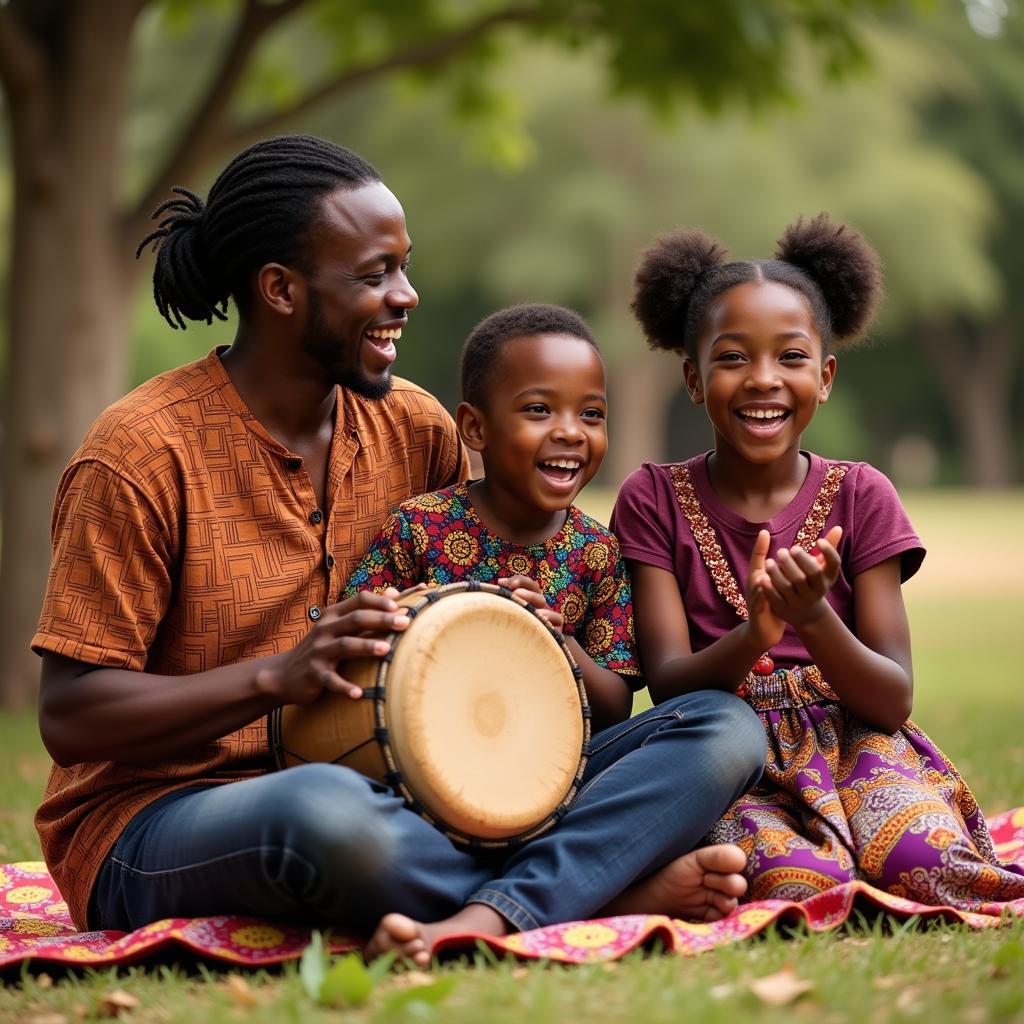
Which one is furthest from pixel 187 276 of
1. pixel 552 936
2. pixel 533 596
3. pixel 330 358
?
pixel 552 936

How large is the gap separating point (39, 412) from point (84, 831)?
200 inches

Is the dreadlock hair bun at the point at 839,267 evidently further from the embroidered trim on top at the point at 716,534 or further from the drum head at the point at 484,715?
the drum head at the point at 484,715

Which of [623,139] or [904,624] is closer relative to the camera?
[904,624]

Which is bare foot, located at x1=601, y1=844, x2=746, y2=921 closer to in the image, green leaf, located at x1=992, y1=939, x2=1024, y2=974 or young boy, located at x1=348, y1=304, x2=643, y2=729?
young boy, located at x1=348, y1=304, x2=643, y2=729

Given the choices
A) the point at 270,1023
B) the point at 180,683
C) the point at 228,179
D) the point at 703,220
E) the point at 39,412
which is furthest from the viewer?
the point at 703,220

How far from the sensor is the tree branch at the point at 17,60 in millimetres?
7965

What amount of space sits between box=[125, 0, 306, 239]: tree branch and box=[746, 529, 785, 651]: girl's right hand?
565 centimetres

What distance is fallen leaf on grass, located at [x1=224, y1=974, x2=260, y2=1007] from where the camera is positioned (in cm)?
285

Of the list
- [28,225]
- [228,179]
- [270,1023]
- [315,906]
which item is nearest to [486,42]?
[28,225]

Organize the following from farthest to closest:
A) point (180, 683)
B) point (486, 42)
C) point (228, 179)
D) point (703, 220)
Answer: point (703, 220) → point (486, 42) → point (228, 179) → point (180, 683)

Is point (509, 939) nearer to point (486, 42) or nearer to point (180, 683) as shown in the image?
point (180, 683)

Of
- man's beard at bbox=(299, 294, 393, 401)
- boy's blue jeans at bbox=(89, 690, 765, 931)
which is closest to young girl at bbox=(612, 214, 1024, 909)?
boy's blue jeans at bbox=(89, 690, 765, 931)

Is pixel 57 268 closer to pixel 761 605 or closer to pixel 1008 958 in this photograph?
pixel 761 605

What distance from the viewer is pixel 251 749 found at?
3699 mm
